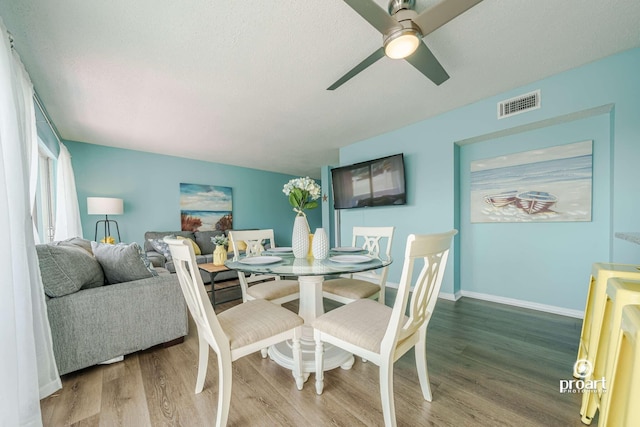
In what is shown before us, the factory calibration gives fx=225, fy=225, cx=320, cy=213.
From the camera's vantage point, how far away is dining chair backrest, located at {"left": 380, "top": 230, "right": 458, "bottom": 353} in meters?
0.90

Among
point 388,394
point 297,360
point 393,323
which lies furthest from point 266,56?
point 388,394

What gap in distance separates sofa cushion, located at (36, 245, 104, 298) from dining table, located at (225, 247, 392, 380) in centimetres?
100

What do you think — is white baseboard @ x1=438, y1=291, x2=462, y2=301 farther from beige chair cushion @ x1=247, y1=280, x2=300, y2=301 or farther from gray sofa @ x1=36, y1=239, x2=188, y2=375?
gray sofa @ x1=36, y1=239, x2=188, y2=375

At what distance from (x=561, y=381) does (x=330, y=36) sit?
2.61 m

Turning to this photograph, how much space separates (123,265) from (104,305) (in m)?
0.29

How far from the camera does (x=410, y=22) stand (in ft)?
3.91

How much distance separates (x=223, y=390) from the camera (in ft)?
3.34

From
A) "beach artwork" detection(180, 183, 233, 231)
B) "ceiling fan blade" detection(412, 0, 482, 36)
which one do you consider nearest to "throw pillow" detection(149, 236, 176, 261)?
"beach artwork" detection(180, 183, 233, 231)

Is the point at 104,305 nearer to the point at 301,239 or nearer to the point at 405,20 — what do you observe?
the point at 301,239

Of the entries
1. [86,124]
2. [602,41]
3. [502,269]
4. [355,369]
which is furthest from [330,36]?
[86,124]

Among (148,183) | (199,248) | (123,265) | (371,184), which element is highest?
(148,183)

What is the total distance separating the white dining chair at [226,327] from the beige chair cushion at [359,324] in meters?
0.19

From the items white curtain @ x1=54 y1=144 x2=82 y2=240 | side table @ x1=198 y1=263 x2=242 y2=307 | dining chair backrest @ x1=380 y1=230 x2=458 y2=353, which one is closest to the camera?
dining chair backrest @ x1=380 y1=230 x2=458 y2=353

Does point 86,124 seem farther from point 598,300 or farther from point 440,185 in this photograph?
point 598,300
